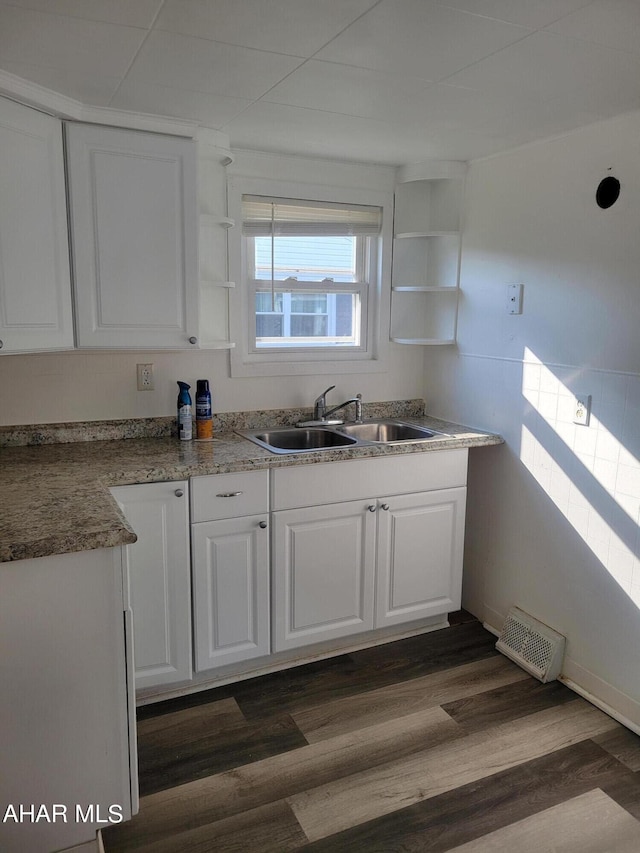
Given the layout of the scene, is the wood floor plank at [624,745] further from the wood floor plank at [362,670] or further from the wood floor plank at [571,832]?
the wood floor plank at [362,670]

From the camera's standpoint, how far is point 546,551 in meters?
2.63

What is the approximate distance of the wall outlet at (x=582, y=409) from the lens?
2368mm

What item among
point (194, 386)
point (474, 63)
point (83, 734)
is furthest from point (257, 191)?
point (83, 734)

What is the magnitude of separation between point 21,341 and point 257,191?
1304 millimetres

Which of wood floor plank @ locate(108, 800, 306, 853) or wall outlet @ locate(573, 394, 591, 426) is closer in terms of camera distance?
wood floor plank @ locate(108, 800, 306, 853)

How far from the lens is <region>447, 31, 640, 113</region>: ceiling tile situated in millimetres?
1647

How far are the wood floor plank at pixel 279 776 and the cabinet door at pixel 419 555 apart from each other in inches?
20.6

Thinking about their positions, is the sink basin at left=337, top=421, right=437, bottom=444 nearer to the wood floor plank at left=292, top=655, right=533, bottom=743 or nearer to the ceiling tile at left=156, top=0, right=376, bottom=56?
the wood floor plank at left=292, top=655, right=533, bottom=743

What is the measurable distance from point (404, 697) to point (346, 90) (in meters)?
2.15

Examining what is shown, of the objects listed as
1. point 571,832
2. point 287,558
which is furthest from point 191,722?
point 571,832

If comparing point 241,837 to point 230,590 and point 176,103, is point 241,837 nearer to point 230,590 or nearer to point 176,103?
point 230,590

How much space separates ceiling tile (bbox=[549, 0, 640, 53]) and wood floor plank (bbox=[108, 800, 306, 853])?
222cm

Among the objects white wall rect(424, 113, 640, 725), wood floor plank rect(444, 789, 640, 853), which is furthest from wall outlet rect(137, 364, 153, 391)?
wood floor plank rect(444, 789, 640, 853)

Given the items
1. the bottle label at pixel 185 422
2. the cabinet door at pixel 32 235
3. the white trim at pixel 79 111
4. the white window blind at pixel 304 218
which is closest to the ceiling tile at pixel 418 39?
the white trim at pixel 79 111
